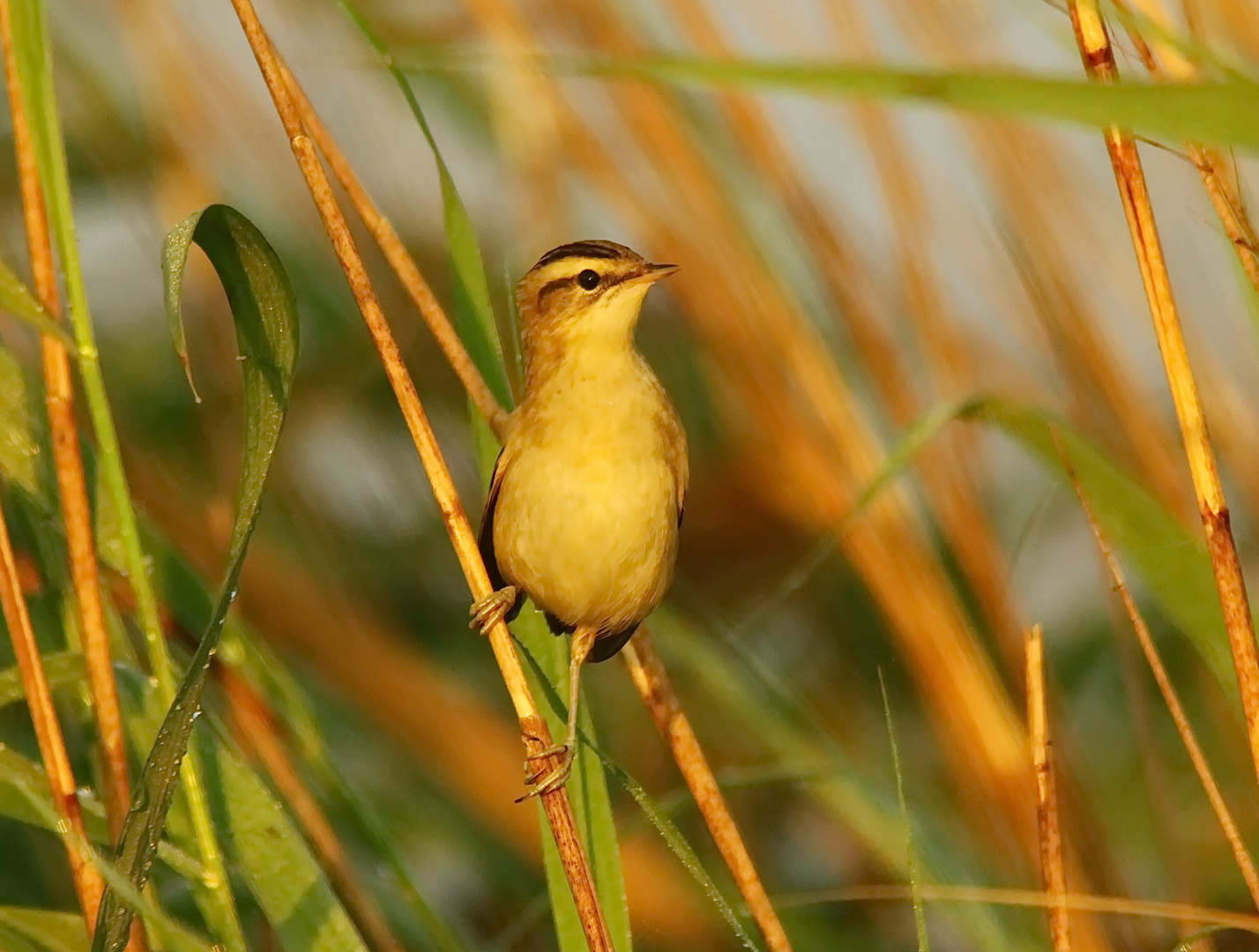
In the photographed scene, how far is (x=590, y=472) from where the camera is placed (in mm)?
1528

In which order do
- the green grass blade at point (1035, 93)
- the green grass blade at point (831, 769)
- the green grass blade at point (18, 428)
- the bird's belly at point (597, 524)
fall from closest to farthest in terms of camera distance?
the green grass blade at point (1035, 93)
the green grass blade at point (18, 428)
the green grass blade at point (831, 769)
the bird's belly at point (597, 524)

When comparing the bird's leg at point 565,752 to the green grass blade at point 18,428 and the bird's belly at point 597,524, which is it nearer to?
the bird's belly at point 597,524

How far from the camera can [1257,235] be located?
44.8 inches

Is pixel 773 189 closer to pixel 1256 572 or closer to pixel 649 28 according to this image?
pixel 649 28

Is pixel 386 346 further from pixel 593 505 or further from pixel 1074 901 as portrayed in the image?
pixel 1074 901

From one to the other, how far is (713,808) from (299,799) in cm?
46

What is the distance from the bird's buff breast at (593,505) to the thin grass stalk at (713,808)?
0.15 meters

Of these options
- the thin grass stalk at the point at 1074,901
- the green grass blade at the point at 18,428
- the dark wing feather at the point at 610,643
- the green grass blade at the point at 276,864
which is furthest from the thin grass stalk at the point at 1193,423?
the green grass blade at the point at 18,428

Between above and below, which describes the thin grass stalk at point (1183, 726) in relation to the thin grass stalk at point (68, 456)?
below

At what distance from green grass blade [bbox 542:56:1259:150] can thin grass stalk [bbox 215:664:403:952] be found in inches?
37.3

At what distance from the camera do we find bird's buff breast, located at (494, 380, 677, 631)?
1.52 meters

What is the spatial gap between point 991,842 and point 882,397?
1.94 ft

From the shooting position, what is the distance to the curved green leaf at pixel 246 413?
1.01m

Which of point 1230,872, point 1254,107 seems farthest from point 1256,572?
point 1254,107
